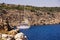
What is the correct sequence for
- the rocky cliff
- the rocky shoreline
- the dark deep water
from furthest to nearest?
the rocky cliff, the rocky shoreline, the dark deep water

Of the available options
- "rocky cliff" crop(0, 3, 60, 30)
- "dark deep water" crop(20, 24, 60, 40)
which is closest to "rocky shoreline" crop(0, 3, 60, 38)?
"rocky cliff" crop(0, 3, 60, 30)

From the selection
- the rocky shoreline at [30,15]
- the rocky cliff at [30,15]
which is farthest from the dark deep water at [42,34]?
the rocky cliff at [30,15]

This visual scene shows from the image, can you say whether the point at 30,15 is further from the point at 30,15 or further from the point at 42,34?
the point at 42,34

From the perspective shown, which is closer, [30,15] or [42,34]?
[42,34]

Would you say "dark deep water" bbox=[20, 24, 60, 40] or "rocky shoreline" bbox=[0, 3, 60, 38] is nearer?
"dark deep water" bbox=[20, 24, 60, 40]

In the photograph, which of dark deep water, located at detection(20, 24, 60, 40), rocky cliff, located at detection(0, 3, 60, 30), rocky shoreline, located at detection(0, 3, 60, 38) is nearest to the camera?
dark deep water, located at detection(20, 24, 60, 40)

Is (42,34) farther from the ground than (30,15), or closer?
farther from the ground

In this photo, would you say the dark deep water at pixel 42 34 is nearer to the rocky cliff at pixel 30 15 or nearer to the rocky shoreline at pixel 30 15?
the rocky shoreline at pixel 30 15

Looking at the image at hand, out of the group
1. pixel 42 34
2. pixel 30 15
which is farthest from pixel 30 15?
pixel 42 34

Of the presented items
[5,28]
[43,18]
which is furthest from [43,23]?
[5,28]

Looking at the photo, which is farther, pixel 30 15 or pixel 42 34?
pixel 30 15

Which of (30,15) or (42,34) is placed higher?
(42,34)

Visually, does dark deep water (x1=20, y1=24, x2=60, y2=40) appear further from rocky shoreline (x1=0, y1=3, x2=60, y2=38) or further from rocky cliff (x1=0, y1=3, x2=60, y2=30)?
rocky cliff (x1=0, y1=3, x2=60, y2=30)

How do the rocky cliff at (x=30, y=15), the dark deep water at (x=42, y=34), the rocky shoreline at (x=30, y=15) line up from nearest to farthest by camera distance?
1. the dark deep water at (x=42, y=34)
2. the rocky shoreline at (x=30, y=15)
3. the rocky cliff at (x=30, y=15)
